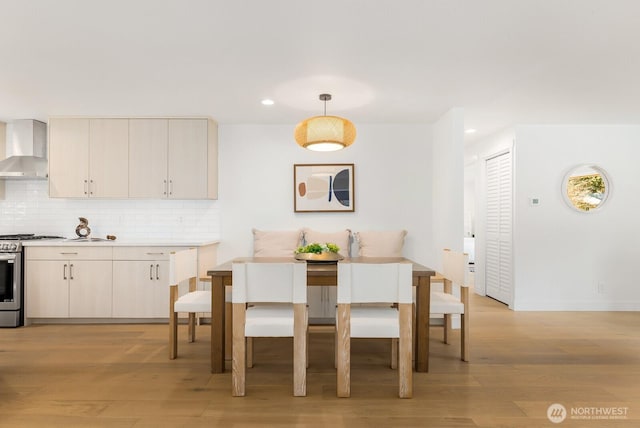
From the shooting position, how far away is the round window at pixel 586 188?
5000 mm

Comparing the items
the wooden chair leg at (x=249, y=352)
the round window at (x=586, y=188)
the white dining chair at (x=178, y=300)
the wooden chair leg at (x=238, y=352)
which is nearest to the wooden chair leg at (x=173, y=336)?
the white dining chair at (x=178, y=300)

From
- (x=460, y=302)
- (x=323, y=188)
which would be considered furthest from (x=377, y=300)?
(x=323, y=188)

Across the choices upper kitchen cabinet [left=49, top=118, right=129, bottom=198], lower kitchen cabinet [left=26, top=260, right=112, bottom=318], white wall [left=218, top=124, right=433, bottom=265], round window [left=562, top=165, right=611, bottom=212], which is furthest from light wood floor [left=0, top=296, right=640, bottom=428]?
round window [left=562, top=165, right=611, bottom=212]

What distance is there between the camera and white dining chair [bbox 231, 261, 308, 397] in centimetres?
252

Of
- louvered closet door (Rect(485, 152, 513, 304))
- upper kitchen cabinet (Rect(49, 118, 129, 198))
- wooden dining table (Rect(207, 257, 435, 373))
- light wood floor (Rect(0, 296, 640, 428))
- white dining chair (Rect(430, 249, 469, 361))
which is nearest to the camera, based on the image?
light wood floor (Rect(0, 296, 640, 428))

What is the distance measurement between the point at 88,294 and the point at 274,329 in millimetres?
2746

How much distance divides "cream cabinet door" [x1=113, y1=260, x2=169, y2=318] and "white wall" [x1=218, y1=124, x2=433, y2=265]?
851mm

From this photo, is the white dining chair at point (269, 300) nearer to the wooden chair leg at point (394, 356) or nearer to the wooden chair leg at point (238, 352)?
the wooden chair leg at point (238, 352)

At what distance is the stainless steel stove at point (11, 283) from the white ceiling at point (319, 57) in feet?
4.82

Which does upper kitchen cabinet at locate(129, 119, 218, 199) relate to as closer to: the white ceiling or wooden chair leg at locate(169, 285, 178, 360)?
the white ceiling

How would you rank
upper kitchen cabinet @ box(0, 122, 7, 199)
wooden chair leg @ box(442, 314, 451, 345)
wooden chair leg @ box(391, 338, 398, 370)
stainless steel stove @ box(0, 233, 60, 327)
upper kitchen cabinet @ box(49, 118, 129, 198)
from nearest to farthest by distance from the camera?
wooden chair leg @ box(391, 338, 398, 370) → wooden chair leg @ box(442, 314, 451, 345) → stainless steel stove @ box(0, 233, 60, 327) → upper kitchen cabinet @ box(49, 118, 129, 198) → upper kitchen cabinet @ box(0, 122, 7, 199)

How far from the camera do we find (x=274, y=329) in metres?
2.54

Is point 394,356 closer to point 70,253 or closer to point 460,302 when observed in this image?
point 460,302

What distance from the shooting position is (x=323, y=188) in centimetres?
487
